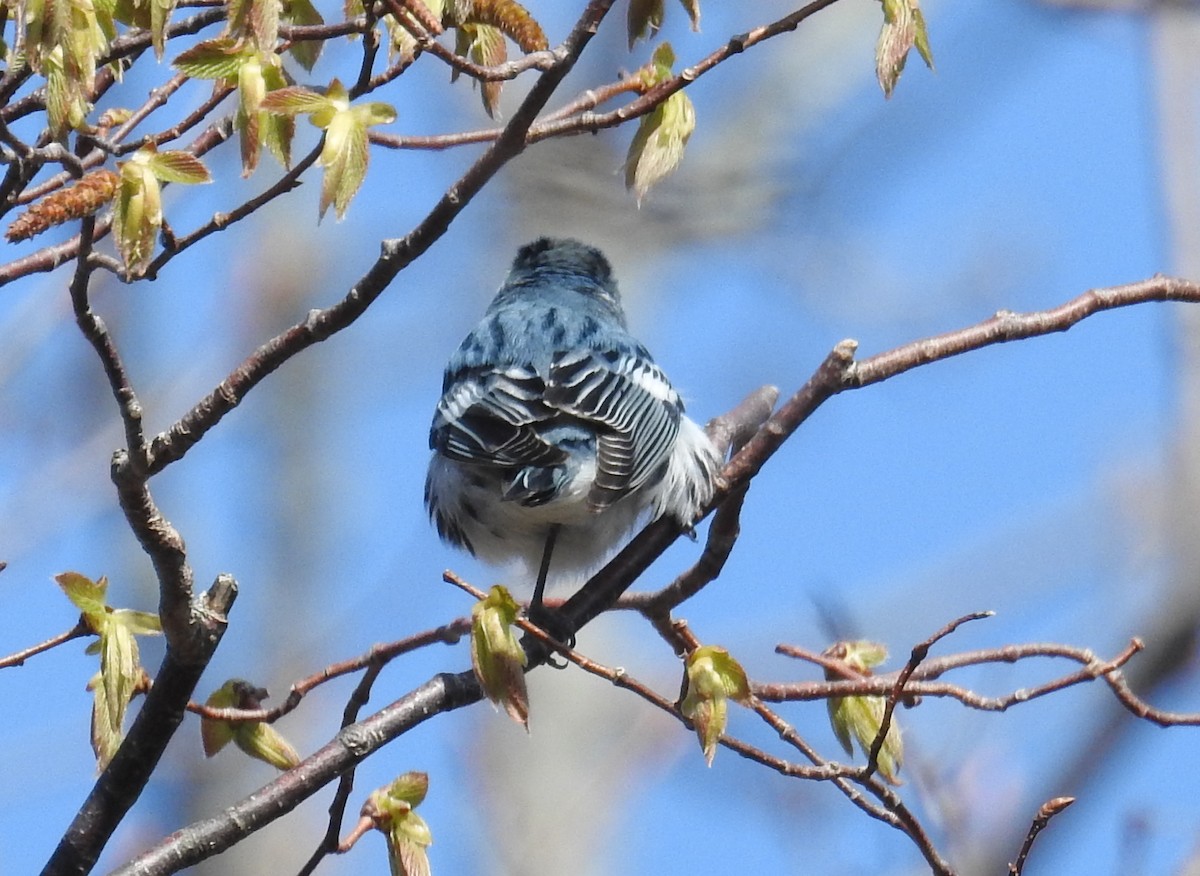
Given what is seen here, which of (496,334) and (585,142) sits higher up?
(585,142)

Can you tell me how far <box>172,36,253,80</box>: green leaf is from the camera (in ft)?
7.09

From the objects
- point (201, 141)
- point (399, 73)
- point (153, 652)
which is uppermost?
point (153, 652)

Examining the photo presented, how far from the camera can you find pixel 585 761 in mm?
7738

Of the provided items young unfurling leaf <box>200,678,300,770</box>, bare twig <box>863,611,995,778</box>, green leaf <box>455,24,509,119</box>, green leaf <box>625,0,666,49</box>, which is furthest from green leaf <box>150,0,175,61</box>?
bare twig <box>863,611,995,778</box>

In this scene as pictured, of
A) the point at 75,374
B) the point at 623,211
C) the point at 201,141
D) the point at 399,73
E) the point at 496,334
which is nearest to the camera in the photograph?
the point at 399,73

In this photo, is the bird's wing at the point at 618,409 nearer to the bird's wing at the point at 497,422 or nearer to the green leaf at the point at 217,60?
the bird's wing at the point at 497,422

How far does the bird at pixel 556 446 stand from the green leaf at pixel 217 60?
5.59ft

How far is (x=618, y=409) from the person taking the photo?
4008 millimetres

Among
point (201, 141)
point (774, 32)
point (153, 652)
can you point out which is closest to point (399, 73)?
point (201, 141)

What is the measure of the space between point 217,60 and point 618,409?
6.52ft

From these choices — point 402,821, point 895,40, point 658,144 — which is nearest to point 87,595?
point 402,821

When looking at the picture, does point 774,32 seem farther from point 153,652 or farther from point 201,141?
point 153,652

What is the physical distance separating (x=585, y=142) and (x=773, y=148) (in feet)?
5.06

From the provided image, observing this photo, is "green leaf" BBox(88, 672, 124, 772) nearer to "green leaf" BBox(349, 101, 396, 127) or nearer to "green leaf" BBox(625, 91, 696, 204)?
"green leaf" BBox(349, 101, 396, 127)
